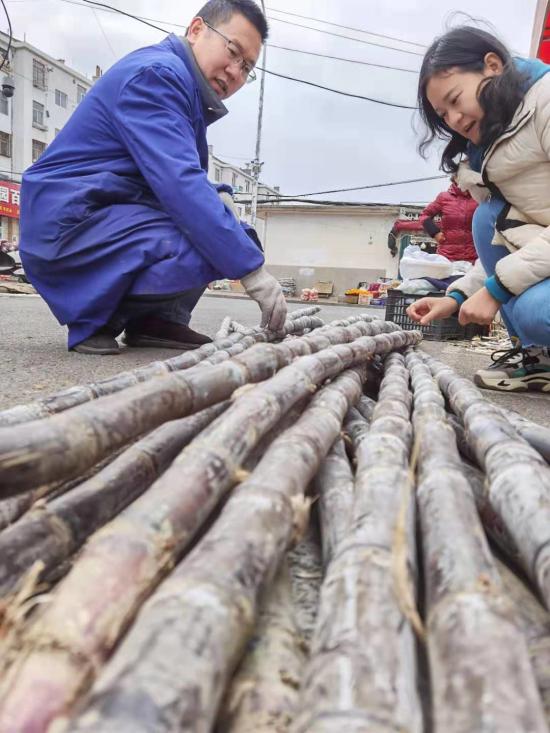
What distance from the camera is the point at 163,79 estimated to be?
2.93 m

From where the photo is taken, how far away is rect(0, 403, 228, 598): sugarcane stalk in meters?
0.86

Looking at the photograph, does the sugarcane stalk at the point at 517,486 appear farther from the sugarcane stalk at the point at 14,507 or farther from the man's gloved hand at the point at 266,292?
the man's gloved hand at the point at 266,292

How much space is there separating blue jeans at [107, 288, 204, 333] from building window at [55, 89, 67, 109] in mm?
36693

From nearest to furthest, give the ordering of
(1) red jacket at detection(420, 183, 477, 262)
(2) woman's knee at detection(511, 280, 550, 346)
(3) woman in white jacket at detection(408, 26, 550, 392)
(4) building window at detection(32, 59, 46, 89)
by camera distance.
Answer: (3) woman in white jacket at detection(408, 26, 550, 392)
(2) woman's knee at detection(511, 280, 550, 346)
(1) red jacket at detection(420, 183, 477, 262)
(4) building window at detection(32, 59, 46, 89)

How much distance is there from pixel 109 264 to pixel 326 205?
20.8 metres

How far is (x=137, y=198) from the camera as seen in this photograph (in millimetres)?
3195

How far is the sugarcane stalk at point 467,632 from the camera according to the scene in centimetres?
52

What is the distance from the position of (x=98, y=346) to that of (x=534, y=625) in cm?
276

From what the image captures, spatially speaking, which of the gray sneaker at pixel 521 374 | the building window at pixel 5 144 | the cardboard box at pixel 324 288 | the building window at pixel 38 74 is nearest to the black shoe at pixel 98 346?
the gray sneaker at pixel 521 374

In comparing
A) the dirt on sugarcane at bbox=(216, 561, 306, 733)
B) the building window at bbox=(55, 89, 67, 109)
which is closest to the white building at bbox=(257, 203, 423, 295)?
the building window at bbox=(55, 89, 67, 109)

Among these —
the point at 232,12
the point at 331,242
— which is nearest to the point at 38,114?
the point at 331,242

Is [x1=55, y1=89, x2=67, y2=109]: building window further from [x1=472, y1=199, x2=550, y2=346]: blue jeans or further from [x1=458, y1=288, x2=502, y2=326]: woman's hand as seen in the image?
[x1=458, y1=288, x2=502, y2=326]: woman's hand

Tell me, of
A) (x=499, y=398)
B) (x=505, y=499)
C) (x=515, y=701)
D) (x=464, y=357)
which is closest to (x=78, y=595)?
(x=515, y=701)

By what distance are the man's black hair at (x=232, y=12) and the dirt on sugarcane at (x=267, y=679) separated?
10.5 feet
